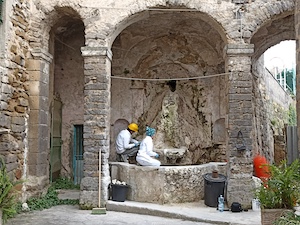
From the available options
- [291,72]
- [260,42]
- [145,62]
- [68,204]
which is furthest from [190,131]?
[291,72]

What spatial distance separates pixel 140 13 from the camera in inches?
340

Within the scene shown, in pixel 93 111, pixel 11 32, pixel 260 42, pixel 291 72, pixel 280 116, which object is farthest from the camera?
pixel 291 72

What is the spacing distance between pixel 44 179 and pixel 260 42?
7.37 m

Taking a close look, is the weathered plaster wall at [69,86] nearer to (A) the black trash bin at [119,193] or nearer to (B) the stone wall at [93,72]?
(B) the stone wall at [93,72]

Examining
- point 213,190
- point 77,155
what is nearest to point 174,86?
point 77,155

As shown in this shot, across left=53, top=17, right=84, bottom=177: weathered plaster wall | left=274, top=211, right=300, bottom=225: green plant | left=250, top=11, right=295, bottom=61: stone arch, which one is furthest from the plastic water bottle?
left=53, top=17, right=84, bottom=177: weathered plaster wall

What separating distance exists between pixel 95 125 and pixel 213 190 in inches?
123

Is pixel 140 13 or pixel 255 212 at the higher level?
pixel 140 13

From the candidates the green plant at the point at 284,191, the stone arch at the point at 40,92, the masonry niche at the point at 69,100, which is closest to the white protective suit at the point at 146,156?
the stone arch at the point at 40,92

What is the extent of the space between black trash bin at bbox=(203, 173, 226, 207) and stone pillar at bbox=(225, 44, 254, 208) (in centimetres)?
17

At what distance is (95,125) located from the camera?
827 centimetres

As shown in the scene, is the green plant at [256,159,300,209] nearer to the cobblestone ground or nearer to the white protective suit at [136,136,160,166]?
the cobblestone ground

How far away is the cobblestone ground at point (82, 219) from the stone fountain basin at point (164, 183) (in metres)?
0.77

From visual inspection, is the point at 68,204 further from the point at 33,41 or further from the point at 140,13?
the point at 140,13
